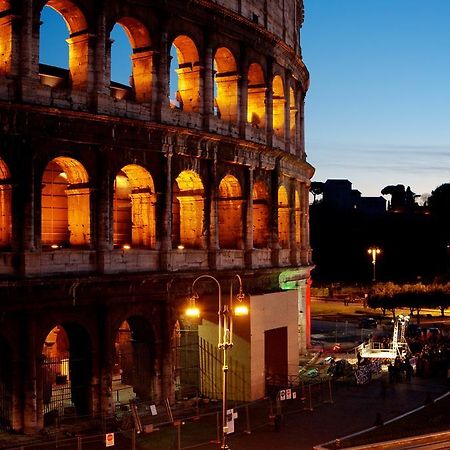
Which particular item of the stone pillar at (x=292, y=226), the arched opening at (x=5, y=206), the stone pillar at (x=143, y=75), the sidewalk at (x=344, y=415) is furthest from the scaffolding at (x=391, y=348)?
the arched opening at (x=5, y=206)

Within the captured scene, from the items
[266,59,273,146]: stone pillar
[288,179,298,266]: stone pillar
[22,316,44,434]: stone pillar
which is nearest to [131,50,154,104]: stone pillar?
[266,59,273,146]: stone pillar

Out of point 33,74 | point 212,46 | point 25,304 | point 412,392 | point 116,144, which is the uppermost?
point 212,46

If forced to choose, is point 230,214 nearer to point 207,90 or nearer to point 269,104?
point 207,90

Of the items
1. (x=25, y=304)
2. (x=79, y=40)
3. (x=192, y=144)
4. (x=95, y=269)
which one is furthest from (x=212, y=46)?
(x=25, y=304)

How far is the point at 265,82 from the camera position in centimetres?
3109

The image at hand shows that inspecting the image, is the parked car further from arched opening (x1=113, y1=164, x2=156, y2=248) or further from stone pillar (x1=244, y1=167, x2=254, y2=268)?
arched opening (x1=113, y1=164, x2=156, y2=248)

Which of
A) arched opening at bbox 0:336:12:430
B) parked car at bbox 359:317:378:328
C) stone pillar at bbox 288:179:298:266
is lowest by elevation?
parked car at bbox 359:317:378:328

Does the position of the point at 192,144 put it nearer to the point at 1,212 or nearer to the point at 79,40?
the point at 79,40

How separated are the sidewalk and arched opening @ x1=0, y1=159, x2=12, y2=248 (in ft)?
28.2

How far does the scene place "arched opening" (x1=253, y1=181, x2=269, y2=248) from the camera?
31.2m

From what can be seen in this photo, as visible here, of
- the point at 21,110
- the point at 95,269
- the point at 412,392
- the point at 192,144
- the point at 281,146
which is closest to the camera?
the point at 21,110

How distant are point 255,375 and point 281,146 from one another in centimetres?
1000

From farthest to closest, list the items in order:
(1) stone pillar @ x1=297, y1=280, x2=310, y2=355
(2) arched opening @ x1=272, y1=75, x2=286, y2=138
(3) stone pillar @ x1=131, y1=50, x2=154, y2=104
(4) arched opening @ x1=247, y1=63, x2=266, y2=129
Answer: (1) stone pillar @ x1=297, y1=280, x2=310, y2=355, (2) arched opening @ x1=272, y1=75, x2=286, y2=138, (4) arched opening @ x1=247, y1=63, x2=266, y2=129, (3) stone pillar @ x1=131, y1=50, x2=154, y2=104

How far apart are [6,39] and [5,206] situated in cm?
466
